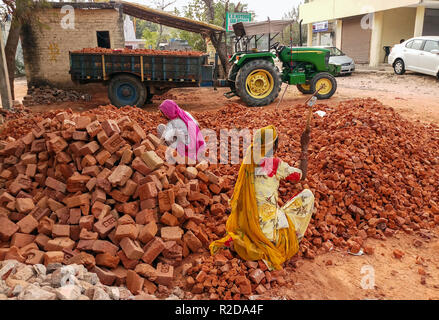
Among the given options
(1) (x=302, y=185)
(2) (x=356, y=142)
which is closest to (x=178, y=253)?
(1) (x=302, y=185)

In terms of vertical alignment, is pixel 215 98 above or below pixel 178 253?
above

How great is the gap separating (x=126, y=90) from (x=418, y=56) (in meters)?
10.9

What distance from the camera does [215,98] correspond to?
1223 cm

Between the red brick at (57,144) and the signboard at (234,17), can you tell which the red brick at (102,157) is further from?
the signboard at (234,17)

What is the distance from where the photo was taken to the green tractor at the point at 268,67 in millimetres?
9516

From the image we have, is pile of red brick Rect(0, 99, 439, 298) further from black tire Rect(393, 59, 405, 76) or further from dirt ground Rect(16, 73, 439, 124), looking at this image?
black tire Rect(393, 59, 405, 76)

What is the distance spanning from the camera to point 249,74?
9.62 meters

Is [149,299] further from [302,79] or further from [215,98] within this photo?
[215,98]

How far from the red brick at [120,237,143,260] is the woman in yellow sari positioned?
0.85m

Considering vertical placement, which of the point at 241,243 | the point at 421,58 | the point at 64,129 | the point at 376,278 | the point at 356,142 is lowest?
the point at 376,278

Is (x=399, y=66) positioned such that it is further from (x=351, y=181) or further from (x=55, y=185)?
(x=55, y=185)

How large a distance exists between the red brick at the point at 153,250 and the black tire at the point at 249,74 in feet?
22.3

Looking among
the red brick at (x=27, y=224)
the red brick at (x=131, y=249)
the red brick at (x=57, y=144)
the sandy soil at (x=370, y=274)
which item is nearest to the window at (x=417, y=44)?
the sandy soil at (x=370, y=274)

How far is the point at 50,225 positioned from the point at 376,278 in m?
3.18
